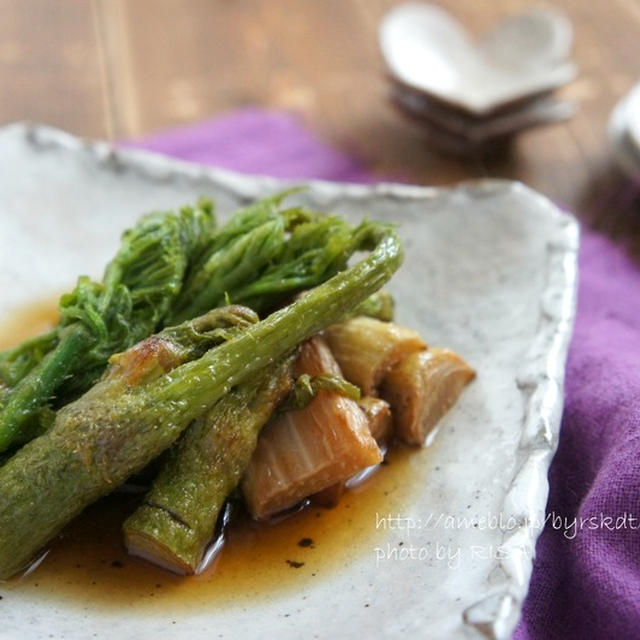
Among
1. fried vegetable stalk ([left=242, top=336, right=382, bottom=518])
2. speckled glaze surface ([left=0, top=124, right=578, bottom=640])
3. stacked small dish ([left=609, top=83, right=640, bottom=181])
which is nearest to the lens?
speckled glaze surface ([left=0, top=124, right=578, bottom=640])

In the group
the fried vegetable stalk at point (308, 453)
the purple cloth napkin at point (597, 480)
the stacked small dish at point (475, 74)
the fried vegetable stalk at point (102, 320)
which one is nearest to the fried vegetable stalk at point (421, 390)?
the fried vegetable stalk at point (308, 453)

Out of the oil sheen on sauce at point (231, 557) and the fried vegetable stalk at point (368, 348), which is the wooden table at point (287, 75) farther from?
the oil sheen on sauce at point (231, 557)

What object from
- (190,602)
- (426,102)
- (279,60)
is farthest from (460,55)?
(190,602)

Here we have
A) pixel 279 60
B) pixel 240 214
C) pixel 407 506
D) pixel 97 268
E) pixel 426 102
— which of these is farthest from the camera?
pixel 279 60

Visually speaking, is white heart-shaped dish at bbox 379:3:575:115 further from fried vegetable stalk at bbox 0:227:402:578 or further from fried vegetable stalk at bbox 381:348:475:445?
fried vegetable stalk at bbox 0:227:402:578

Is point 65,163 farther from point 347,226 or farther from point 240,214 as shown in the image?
point 347,226

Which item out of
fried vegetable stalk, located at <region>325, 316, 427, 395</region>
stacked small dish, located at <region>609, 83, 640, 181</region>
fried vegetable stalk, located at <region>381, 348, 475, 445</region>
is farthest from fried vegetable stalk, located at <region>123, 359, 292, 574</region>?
stacked small dish, located at <region>609, 83, 640, 181</region>

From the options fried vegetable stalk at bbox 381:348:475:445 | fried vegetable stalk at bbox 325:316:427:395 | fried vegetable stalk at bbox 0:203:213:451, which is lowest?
fried vegetable stalk at bbox 381:348:475:445
